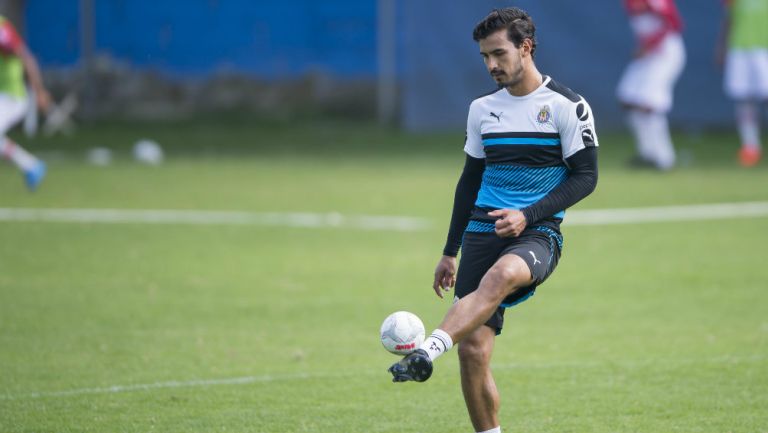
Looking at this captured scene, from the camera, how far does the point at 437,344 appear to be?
19.6 ft

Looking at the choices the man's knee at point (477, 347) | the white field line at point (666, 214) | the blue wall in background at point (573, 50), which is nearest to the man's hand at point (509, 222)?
the man's knee at point (477, 347)

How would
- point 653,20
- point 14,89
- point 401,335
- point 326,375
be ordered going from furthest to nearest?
point 653,20, point 14,89, point 326,375, point 401,335

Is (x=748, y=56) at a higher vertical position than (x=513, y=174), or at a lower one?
lower

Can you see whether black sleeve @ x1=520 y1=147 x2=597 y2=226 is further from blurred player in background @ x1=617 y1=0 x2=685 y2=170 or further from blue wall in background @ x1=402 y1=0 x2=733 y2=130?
blue wall in background @ x1=402 y1=0 x2=733 y2=130

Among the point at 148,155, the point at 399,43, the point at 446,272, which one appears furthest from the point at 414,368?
Result: the point at 399,43

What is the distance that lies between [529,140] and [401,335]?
1.33 meters

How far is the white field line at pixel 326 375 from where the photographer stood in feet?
27.5

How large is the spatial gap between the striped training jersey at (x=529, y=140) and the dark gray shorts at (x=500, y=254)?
0.09 m

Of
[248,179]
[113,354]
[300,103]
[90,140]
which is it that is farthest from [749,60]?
[113,354]

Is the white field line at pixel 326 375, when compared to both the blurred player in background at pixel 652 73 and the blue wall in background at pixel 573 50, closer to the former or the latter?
the blurred player in background at pixel 652 73

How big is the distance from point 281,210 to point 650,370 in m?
9.35

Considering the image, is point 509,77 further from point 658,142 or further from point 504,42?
point 658,142

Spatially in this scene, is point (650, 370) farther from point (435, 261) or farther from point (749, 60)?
point (749, 60)

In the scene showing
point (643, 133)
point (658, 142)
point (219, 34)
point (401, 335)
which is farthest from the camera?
point (219, 34)
